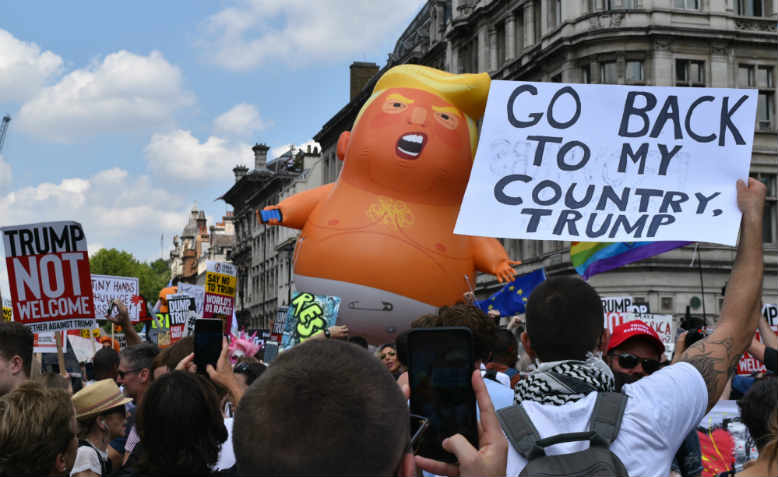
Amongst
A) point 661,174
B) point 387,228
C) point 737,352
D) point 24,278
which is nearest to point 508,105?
point 661,174

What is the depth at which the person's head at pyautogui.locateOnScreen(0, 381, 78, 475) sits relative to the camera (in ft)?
10.8

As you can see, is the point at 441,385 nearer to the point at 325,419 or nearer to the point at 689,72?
the point at 325,419

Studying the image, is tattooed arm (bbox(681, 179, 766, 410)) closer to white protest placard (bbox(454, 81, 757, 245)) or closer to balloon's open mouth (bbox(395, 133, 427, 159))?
white protest placard (bbox(454, 81, 757, 245))

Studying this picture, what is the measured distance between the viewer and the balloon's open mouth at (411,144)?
12633 mm

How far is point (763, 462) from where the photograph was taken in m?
3.23

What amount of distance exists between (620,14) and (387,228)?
2238 cm

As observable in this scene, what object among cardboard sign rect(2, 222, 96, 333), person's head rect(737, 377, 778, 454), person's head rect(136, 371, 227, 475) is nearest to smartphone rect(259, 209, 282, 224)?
cardboard sign rect(2, 222, 96, 333)

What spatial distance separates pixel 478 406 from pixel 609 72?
31514 mm

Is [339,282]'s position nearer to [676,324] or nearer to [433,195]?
[433,195]

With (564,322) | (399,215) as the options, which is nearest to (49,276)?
(399,215)

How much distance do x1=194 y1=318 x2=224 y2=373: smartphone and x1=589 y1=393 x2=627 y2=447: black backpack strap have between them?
2.02 meters

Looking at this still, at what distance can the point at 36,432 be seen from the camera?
3.34 m

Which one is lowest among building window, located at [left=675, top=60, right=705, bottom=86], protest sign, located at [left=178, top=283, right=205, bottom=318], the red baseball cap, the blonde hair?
protest sign, located at [left=178, top=283, right=205, bottom=318]

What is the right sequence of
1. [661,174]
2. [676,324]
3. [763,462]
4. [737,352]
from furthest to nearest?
1. [676,324]
2. [661,174]
3. [763,462]
4. [737,352]
